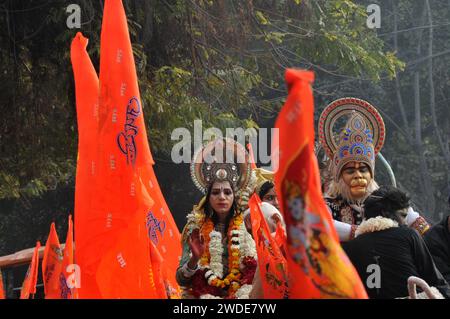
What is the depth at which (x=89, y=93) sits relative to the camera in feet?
24.9

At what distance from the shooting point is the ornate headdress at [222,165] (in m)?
7.64

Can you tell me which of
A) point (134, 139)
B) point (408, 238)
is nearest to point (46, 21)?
point (134, 139)

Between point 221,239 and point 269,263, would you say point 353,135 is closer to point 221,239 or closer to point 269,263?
point 221,239

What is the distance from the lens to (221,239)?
7.44m

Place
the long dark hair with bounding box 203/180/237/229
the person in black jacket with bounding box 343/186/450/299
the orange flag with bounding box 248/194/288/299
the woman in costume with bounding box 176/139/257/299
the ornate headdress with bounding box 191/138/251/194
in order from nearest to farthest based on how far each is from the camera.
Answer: the person in black jacket with bounding box 343/186/450/299 < the orange flag with bounding box 248/194/288/299 < the woman in costume with bounding box 176/139/257/299 < the long dark hair with bounding box 203/180/237/229 < the ornate headdress with bounding box 191/138/251/194

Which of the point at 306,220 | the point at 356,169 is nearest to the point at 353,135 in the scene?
the point at 356,169

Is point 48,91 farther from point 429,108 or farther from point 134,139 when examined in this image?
point 429,108

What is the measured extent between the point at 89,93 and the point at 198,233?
1.35m

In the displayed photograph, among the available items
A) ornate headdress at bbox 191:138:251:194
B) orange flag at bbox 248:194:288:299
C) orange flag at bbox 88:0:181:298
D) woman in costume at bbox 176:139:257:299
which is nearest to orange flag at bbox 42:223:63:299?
orange flag at bbox 88:0:181:298

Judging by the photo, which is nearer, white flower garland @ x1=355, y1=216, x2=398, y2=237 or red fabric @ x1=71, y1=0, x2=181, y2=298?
white flower garland @ x1=355, y1=216, x2=398, y2=237

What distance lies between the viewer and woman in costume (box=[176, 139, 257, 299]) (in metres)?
7.25

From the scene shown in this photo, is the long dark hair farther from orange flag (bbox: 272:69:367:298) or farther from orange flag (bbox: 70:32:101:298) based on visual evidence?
orange flag (bbox: 272:69:367:298)

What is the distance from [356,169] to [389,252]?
5.07 ft

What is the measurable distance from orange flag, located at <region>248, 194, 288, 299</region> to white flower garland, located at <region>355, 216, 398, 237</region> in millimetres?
A: 524
